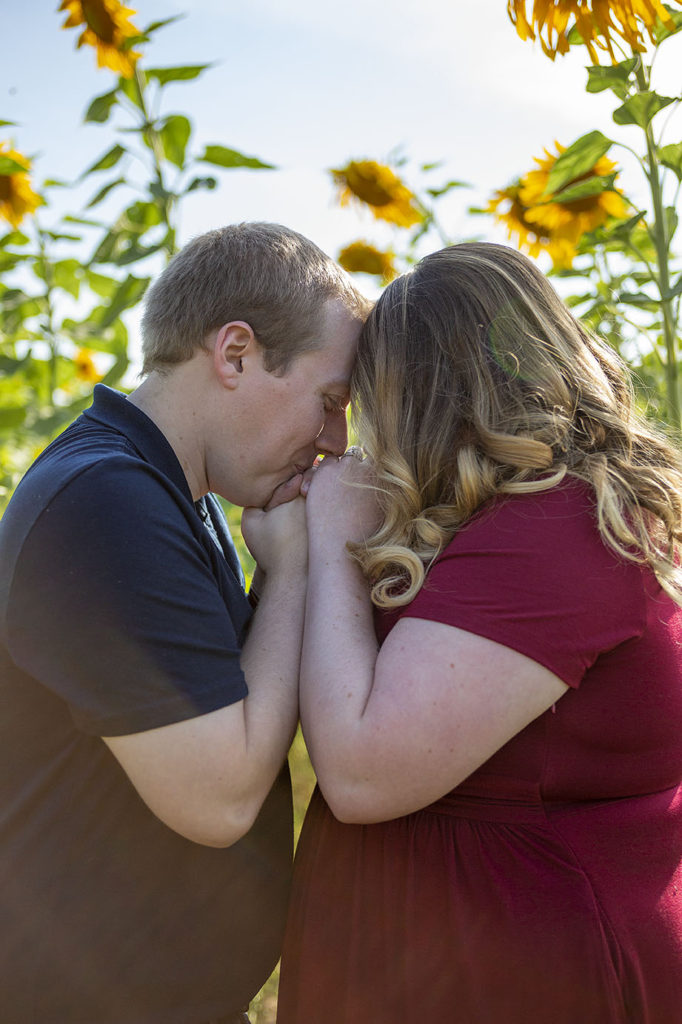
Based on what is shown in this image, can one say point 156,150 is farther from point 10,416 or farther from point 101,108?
point 10,416

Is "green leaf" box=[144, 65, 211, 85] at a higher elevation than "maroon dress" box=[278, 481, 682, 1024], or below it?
higher

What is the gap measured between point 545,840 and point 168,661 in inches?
26.8

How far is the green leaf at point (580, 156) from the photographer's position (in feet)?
7.88

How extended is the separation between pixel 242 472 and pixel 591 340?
798 millimetres

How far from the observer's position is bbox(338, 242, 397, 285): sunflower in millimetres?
4250

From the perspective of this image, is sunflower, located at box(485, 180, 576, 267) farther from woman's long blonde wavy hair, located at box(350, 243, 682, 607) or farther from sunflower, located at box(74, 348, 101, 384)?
sunflower, located at box(74, 348, 101, 384)

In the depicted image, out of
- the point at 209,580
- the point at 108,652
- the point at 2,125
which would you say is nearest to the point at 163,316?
the point at 209,580

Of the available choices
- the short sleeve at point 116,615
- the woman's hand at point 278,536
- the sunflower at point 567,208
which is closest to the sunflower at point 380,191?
the sunflower at point 567,208

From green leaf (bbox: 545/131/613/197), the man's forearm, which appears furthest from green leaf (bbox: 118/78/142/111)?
the man's forearm

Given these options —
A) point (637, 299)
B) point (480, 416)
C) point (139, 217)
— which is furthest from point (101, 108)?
point (480, 416)

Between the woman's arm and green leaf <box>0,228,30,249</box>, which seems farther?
green leaf <box>0,228,30,249</box>

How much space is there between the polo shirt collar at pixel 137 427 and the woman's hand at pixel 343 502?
10.8 inches

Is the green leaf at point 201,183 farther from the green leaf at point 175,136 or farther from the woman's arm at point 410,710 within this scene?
the woman's arm at point 410,710

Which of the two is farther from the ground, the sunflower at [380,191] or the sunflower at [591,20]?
the sunflower at [591,20]
